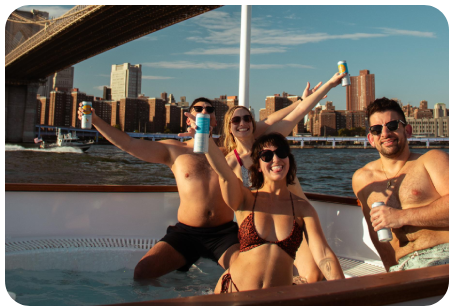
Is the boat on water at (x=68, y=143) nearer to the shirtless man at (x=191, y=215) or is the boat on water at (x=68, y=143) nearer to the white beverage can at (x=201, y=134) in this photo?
the shirtless man at (x=191, y=215)

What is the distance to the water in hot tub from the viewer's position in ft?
6.37

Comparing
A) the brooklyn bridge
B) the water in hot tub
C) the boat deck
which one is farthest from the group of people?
the brooklyn bridge

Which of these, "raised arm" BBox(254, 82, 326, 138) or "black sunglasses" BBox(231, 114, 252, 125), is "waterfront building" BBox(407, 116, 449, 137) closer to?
"raised arm" BBox(254, 82, 326, 138)

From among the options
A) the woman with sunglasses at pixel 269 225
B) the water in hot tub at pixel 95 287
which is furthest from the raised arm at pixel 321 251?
the water in hot tub at pixel 95 287

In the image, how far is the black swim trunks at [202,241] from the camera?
2037mm

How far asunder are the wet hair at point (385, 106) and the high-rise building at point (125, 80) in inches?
1865

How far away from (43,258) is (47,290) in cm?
33

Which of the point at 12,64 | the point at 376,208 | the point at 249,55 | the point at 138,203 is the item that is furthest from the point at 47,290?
the point at 12,64

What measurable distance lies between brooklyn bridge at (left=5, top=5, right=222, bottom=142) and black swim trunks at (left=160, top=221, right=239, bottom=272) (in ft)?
36.7

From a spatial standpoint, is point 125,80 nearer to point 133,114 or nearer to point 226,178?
point 133,114

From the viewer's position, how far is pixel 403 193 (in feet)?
5.21

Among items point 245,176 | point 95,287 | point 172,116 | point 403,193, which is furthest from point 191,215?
point 172,116

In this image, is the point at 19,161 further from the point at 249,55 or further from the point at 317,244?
the point at 317,244

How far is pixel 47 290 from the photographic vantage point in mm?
2029
